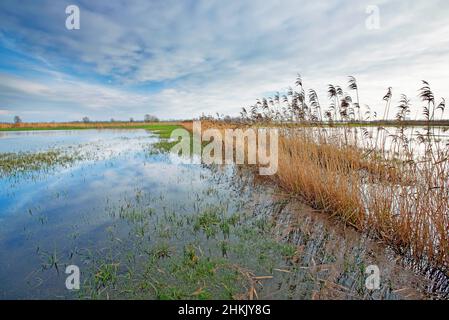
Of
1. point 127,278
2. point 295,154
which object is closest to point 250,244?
point 127,278

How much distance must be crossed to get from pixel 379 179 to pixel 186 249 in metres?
4.79

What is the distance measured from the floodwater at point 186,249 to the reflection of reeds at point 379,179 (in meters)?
0.46

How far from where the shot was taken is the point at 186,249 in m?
3.99

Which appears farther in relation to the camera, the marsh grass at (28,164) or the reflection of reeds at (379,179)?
the marsh grass at (28,164)

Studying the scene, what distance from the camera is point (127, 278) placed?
3219 mm

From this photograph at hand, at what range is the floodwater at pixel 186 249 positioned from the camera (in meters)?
3.00

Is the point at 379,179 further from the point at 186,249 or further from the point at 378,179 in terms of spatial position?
the point at 186,249

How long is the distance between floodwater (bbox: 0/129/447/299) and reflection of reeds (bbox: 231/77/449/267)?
18.1 inches

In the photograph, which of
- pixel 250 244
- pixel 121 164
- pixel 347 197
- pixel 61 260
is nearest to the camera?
pixel 61 260

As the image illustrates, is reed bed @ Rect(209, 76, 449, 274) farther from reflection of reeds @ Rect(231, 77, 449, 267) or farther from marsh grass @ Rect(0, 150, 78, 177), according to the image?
marsh grass @ Rect(0, 150, 78, 177)
